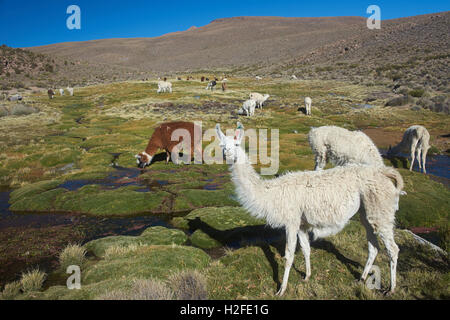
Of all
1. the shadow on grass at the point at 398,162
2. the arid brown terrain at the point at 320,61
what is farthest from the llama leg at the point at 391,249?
the arid brown terrain at the point at 320,61

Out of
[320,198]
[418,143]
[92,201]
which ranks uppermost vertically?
[418,143]

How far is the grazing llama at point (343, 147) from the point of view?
9281mm

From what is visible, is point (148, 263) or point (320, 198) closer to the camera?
point (320, 198)

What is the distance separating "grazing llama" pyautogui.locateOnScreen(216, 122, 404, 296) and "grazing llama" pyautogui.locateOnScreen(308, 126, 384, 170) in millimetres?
3403

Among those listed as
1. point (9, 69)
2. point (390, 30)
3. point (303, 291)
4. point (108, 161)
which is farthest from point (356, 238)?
point (390, 30)

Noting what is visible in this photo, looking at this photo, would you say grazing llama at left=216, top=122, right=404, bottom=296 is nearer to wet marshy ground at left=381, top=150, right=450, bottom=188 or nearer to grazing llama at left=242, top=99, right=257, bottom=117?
wet marshy ground at left=381, top=150, right=450, bottom=188

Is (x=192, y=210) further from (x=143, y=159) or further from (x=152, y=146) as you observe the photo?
(x=152, y=146)

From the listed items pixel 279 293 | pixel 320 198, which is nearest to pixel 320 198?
pixel 320 198

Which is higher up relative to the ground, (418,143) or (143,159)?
(418,143)

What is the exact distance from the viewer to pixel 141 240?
28.0 ft

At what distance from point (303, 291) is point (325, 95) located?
4553 cm

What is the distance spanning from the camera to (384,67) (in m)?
63.5

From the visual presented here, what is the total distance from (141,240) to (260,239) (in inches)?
149

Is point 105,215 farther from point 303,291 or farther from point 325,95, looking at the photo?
point 325,95
